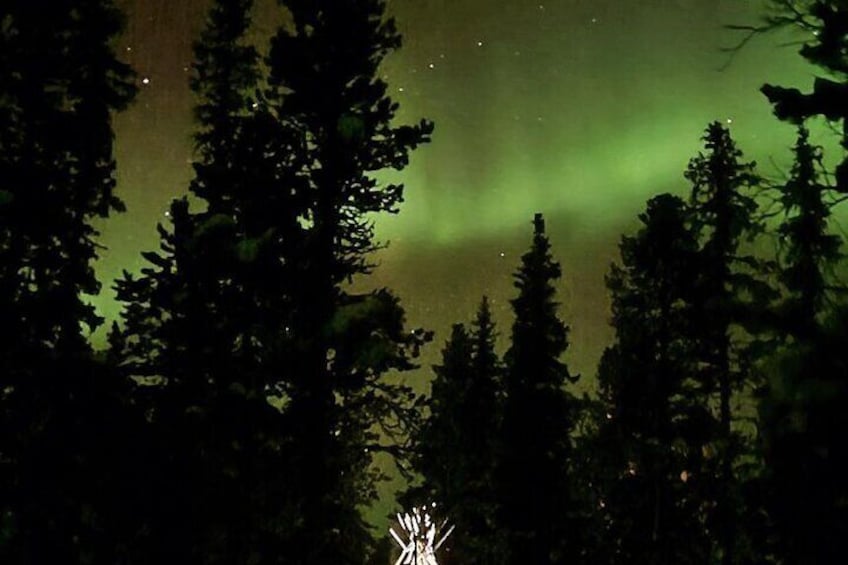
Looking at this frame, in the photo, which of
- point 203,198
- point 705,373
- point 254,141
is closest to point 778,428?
point 254,141

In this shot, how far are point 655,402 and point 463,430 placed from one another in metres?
18.3

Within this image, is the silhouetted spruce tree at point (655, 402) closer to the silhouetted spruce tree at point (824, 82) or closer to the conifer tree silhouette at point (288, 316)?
the conifer tree silhouette at point (288, 316)

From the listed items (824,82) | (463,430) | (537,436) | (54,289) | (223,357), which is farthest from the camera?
(463,430)

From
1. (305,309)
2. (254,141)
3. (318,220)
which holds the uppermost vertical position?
(254,141)

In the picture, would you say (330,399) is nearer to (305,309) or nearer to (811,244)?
(305,309)

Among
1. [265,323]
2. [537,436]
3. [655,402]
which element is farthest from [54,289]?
[537,436]

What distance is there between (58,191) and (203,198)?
18.8 ft

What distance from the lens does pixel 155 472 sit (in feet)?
53.7

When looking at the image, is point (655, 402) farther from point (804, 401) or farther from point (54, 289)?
point (804, 401)

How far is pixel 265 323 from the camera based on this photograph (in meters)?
16.4

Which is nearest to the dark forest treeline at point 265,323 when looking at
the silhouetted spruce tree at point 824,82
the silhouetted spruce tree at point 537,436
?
the silhouetted spruce tree at point 824,82

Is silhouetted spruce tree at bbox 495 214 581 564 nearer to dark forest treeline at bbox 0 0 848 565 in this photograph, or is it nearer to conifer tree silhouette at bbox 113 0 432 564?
dark forest treeline at bbox 0 0 848 565

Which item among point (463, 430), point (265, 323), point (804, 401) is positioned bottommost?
point (804, 401)

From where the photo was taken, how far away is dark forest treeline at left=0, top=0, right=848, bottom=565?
12156 millimetres
